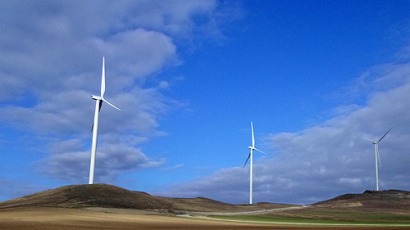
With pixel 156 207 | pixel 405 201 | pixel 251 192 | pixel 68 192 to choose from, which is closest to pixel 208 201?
pixel 251 192

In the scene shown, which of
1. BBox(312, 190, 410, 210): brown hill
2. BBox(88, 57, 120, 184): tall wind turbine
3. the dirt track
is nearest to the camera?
the dirt track

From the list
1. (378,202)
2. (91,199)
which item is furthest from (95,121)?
(378,202)

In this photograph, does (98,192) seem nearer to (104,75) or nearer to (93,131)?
(93,131)

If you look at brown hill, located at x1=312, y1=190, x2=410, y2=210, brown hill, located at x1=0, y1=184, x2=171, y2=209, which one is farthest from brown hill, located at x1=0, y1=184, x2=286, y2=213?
brown hill, located at x1=312, y1=190, x2=410, y2=210

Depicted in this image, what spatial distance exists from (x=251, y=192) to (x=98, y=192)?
61.0 m

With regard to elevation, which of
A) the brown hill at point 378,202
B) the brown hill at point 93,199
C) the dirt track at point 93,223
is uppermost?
the brown hill at point 378,202

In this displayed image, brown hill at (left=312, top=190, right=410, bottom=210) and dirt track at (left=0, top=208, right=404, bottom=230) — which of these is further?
brown hill at (left=312, top=190, right=410, bottom=210)

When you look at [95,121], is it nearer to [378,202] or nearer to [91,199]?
[91,199]

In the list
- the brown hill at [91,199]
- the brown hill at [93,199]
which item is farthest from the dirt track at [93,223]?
the brown hill at [91,199]

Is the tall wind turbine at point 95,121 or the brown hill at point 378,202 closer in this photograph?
the tall wind turbine at point 95,121

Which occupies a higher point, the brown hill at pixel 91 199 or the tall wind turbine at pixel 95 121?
the tall wind turbine at pixel 95 121

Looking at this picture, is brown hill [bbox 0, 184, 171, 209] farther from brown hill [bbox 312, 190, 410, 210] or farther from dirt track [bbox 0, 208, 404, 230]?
brown hill [bbox 312, 190, 410, 210]

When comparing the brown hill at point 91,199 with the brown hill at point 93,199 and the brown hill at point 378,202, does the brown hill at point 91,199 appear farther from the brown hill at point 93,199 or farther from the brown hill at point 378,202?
the brown hill at point 378,202

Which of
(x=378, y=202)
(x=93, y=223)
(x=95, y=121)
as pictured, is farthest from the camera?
(x=378, y=202)
